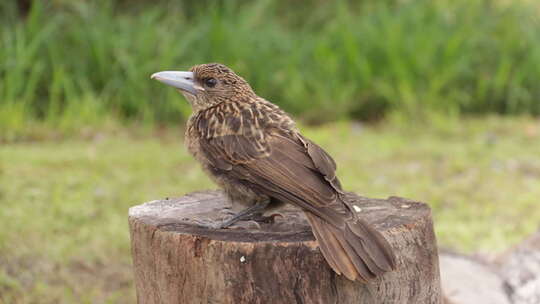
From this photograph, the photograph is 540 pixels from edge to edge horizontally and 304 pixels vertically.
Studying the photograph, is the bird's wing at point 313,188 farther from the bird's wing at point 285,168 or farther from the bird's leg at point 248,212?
the bird's leg at point 248,212

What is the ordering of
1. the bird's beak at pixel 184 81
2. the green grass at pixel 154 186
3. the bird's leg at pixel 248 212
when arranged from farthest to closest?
1. the green grass at pixel 154 186
2. the bird's beak at pixel 184 81
3. the bird's leg at pixel 248 212

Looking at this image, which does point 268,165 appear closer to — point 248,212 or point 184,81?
point 248,212

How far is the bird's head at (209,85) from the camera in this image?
3666 millimetres

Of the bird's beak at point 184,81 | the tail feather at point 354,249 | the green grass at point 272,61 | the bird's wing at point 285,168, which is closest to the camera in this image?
the tail feather at point 354,249

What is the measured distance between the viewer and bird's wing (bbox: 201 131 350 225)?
3109 millimetres

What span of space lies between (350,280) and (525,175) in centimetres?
454

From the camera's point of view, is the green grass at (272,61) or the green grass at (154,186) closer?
the green grass at (154,186)

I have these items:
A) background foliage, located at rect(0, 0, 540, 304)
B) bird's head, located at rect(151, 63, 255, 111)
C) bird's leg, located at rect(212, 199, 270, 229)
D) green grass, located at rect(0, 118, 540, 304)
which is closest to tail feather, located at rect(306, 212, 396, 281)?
bird's leg, located at rect(212, 199, 270, 229)

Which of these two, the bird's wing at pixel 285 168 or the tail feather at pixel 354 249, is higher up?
the bird's wing at pixel 285 168

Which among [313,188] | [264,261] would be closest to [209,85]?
[313,188]

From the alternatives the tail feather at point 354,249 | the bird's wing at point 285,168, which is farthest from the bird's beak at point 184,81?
the tail feather at point 354,249

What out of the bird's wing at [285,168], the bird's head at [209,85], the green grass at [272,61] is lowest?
the bird's wing at [285,168]

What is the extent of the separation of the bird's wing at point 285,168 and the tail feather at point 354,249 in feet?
0.13

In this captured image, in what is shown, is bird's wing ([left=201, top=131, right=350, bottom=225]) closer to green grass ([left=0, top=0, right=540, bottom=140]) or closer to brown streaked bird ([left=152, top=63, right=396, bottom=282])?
brown streaked bird ([left=152, top=63, right=396, bottom=282])
